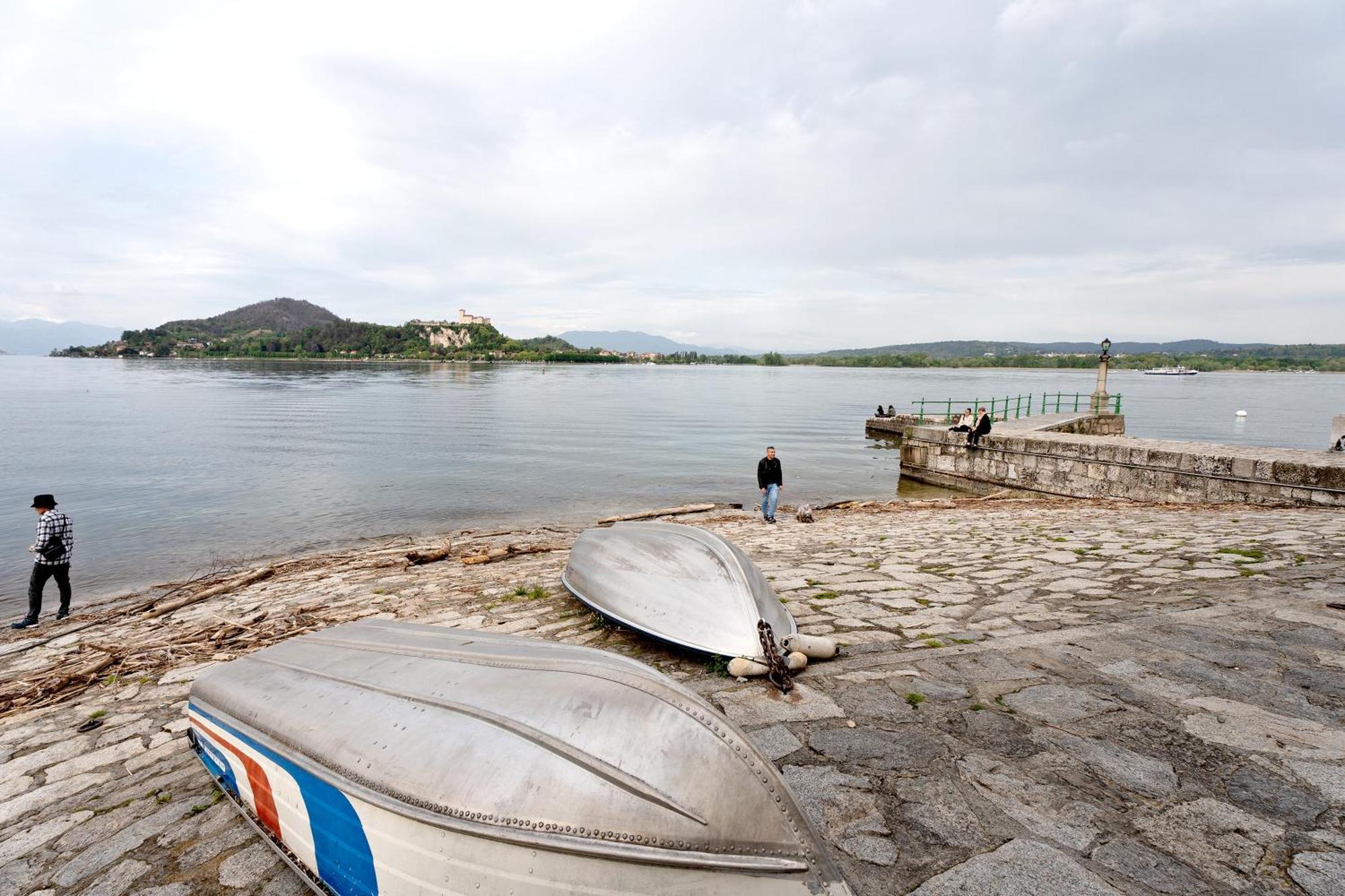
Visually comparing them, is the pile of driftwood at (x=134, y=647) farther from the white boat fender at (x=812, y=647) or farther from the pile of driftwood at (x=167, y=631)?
the white boat fender at (x=812, y=647)

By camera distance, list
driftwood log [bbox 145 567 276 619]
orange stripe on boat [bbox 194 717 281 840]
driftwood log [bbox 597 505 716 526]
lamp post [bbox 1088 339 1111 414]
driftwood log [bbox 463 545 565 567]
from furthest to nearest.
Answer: lamp post [bbox 1088 339 1111 414] → driftwood log [bbox 597 505 716 526] → driftwood log [bbox 463 545 565 567] → driftwood log [bbox 145 567 276 619] → orange stripe on boat [bbox 194 717 281 840]

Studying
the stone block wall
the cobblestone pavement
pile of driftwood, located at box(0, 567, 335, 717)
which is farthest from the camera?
the stone block wall

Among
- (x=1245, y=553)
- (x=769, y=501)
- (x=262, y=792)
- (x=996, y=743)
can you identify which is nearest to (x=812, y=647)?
(x=996, y=743)

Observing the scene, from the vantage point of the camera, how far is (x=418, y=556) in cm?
883

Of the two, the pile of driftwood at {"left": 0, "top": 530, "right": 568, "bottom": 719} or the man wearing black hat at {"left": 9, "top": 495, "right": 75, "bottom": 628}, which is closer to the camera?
the pile of driftwood at {"left": 0, "top": 530, "right": 568, "bottom": 719}

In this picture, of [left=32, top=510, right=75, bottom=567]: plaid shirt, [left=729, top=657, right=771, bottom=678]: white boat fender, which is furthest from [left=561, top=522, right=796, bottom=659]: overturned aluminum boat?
[left=32, top=510, right=75, bottom=567]: plaid shirt

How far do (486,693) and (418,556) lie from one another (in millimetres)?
7074

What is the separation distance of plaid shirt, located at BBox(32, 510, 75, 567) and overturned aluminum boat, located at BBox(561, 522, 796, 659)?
7.57m

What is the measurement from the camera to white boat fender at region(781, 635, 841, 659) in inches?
161

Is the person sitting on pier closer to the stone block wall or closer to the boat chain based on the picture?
the stone block wall

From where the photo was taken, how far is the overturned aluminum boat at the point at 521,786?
1.83m

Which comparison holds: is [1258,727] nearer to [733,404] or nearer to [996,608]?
[996,608]

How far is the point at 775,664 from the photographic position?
12.4 ft

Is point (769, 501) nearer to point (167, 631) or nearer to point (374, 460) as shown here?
point (167, 631)
